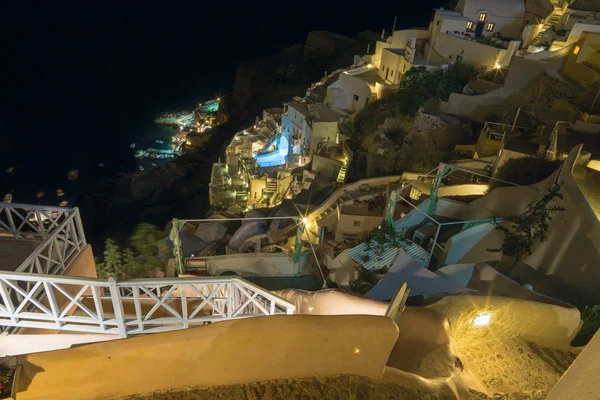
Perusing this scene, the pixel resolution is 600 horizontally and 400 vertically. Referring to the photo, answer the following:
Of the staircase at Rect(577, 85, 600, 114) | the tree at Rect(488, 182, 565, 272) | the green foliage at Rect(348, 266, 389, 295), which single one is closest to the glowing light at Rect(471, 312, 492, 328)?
the green foliage at Rect(348, 266, 389, 295)

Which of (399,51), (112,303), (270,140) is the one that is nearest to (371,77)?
(399,51)

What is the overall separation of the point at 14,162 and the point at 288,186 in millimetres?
45026

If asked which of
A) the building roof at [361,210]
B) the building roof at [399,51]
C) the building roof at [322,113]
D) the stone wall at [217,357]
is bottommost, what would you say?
the building roof at [322,113]

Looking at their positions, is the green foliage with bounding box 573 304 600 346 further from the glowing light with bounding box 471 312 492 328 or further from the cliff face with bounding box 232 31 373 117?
the cliff face with bounding box 232 31 373 117

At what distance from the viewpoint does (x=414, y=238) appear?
1392 cm

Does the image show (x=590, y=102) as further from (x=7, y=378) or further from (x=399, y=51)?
(x=7, y=378)

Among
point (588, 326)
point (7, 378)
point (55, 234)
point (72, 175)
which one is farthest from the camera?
point (72, 175)

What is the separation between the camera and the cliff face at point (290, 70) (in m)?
52.5

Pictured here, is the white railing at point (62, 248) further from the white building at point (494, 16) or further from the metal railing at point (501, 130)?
the white building at point (494, 16)

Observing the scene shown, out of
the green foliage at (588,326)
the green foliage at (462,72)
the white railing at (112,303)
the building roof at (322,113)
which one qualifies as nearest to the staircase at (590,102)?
the green foliage at (462,72)

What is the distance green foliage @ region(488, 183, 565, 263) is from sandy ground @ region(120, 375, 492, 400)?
274 inches

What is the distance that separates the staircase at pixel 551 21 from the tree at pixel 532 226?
63.8 feet

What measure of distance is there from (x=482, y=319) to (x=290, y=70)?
174 ft

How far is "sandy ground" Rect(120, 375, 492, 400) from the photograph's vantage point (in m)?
5.15
